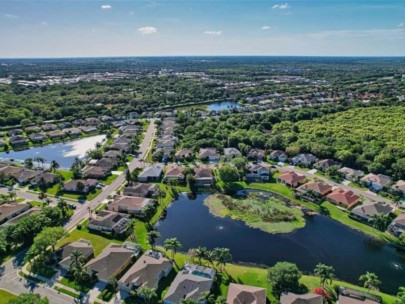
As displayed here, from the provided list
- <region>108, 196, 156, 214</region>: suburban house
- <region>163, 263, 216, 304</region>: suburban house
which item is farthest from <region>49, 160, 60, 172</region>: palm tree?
<region>163, 263, 216, 304</region>: suburban house

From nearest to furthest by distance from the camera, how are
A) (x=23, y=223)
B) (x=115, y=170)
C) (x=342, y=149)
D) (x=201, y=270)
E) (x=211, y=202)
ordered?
(x=201, y=270), (x=23, y=223), (x=211, y=202), (x=115, y=170), (x=342, y=149)

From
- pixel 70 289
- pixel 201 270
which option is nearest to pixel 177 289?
pixel 201 270

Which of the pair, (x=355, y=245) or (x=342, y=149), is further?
(x=342, y=149)

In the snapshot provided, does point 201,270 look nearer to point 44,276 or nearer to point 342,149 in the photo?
point 44,276

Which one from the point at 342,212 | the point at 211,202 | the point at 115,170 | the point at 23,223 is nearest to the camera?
the point at 23,223

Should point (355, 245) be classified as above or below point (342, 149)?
below

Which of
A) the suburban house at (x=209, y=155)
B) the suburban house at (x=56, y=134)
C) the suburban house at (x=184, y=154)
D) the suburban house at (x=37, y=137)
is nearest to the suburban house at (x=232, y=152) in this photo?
the suburban house at (x=209, y=155)
